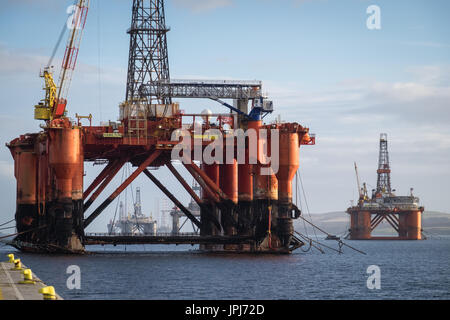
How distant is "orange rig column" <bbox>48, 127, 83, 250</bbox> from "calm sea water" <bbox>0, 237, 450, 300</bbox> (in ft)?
6.59

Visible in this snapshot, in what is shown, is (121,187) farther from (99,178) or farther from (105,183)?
(99,178)

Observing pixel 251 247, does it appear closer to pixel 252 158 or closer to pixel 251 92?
pixel 252 158

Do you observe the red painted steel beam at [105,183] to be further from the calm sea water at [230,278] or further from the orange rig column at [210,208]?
the orange rig column at [210,208]

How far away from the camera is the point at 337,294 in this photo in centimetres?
5347

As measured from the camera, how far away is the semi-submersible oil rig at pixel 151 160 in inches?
3014

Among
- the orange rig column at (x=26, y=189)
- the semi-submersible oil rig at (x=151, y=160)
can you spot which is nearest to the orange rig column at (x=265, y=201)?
the semi-submersible oil rig at (x=151, y=160)

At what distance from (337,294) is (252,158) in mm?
27872

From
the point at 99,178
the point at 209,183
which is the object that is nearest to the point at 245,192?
the point at 209,183

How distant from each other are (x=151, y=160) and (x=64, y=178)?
8.66 meters

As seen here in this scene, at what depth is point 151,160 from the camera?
80.8 meters

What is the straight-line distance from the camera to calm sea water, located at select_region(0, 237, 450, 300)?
5209 cm

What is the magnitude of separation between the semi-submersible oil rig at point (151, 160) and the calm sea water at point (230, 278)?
2.97 meters
